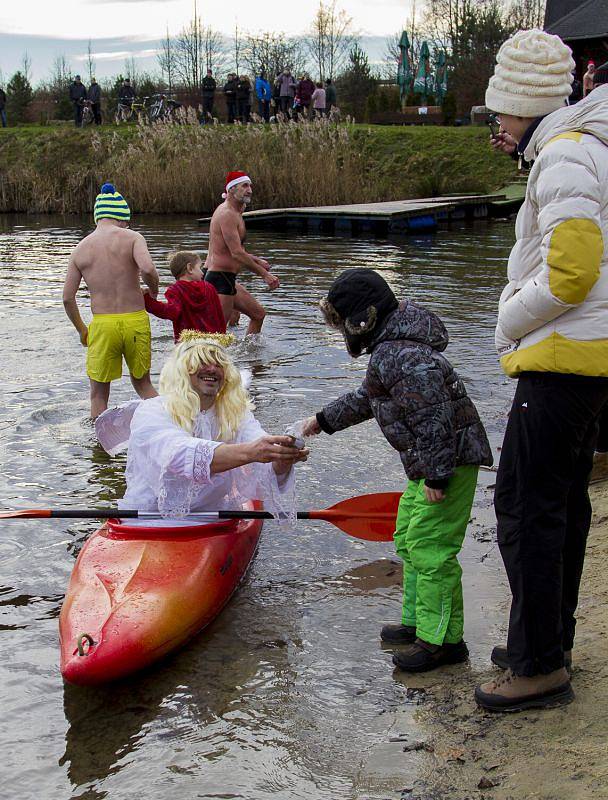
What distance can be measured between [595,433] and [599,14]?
98.1 ft

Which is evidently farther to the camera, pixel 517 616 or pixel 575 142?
pixel 517 616

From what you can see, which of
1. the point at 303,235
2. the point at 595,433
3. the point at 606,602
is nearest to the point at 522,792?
the point at 595,433

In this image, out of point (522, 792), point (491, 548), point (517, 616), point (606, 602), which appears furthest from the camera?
point (491, 548)

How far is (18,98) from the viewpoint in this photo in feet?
147

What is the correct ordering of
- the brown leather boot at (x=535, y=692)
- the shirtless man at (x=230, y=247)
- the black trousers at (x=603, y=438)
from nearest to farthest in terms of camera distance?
the brown leather boot at (x=535, y=692) < the black trousers at (x=603, y=438) < the shirtless man at (x=230, y=247)

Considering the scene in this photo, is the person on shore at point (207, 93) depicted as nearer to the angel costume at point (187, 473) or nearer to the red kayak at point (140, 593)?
the angel costume at point (187, 473)

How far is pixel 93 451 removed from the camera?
7.52 metres

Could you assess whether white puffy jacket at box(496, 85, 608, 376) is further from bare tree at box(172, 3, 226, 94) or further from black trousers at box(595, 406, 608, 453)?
bare tree at box(172, 3, 226, 94)

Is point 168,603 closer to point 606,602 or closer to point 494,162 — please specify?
point 606,602

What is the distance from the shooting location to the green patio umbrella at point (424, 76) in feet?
138

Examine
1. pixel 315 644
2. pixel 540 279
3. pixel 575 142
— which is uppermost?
pixel 575 142

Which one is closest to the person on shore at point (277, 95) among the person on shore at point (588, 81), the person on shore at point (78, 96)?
the person on shore at point (78, 96)

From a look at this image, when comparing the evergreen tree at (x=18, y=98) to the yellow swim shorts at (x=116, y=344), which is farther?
the evergreen tree at (x=18, y=98)

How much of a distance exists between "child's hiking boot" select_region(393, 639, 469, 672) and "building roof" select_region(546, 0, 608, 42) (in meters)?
27.6
